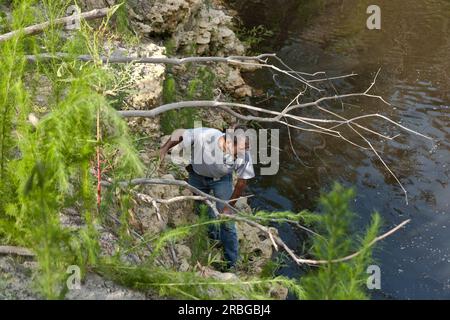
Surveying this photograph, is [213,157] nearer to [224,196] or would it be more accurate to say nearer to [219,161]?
[219,161]

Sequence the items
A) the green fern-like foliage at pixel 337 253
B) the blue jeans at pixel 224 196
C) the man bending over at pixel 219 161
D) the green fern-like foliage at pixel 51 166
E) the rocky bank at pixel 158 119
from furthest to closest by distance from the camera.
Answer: the blue jeans at pixel 224 196 → the man bending over at pixel 219 161 → the rocky bank at pixel 158 119 → the green fern-like foliage at pixel 51 166 → the green fern-like foliage at pixel 337 253

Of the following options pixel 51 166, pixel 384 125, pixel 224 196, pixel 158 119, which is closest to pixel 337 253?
pixel 51 166

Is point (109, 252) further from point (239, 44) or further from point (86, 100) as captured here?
point (239, 44)

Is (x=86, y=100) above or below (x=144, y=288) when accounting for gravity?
Answer: above

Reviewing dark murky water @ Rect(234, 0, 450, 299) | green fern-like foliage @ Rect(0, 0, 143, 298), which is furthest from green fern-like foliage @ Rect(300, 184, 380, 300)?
dark murky water @ Rect(234, 0, 450, 299)

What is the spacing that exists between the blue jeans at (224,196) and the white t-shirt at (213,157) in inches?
4.8

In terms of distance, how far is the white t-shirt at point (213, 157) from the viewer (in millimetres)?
5117

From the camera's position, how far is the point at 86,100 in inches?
122

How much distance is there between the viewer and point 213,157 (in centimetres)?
515

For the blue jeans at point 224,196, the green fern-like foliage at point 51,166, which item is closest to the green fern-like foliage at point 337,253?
the green fern-like foliage at point 51,166

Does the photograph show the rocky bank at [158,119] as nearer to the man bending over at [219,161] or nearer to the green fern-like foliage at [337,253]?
the man bending over at [219,161]

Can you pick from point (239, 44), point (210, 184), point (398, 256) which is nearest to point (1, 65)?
point (210, 184)

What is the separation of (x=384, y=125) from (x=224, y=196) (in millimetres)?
4293
